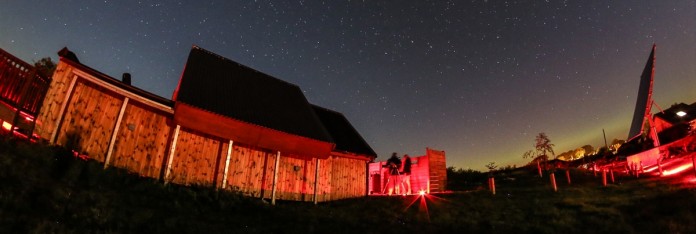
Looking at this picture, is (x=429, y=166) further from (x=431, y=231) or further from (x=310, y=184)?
(x=431, y=231)

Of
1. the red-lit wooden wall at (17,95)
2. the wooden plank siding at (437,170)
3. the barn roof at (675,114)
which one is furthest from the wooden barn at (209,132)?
the barn roof at (675,114)

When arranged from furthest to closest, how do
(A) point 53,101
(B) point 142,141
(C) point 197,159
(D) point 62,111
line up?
1. (C) point 197,159
2. (B) point 142,141
3. (A) point 53,101
4. (D) point 62,111

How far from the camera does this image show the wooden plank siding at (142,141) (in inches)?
620

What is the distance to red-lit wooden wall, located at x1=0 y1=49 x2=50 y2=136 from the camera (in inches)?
541

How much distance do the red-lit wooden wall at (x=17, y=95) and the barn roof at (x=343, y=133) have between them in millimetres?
14601

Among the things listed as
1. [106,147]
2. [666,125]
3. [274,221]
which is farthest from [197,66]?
[666,125]

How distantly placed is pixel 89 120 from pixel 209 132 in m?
4.70

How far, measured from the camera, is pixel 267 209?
16.5m

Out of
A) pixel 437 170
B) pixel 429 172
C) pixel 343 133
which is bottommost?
pixel 429 172

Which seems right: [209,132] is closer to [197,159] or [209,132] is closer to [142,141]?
[197,159]

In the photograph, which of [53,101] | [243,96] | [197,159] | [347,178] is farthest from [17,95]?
[347,178]

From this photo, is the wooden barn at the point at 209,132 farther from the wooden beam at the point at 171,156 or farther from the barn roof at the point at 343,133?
the barn roof at the point at 343,133

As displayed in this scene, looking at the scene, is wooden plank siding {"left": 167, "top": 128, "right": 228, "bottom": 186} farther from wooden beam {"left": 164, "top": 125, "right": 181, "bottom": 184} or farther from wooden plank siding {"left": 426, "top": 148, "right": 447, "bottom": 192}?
wooden plank siding {"left": 426, "top": 148, "right": 447, "bottom": 192}

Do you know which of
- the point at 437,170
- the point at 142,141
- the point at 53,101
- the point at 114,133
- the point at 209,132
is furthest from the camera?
the point at 437,170
